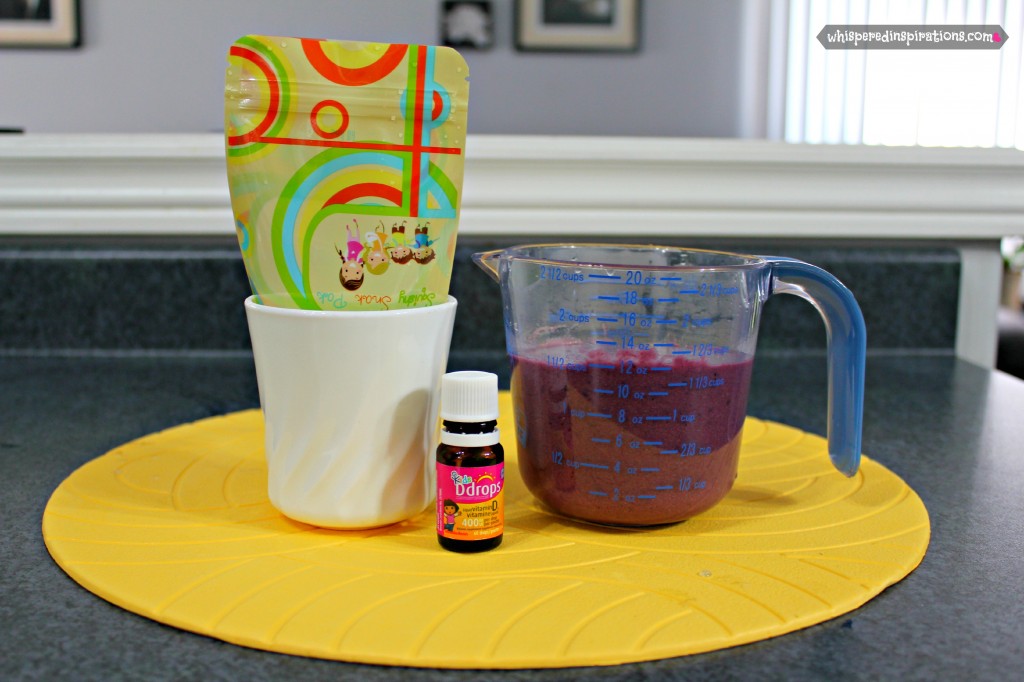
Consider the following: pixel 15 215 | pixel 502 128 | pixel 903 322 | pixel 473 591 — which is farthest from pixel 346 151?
pixel 502 128

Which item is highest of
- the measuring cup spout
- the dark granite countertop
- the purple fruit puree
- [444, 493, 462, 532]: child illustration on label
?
the measuring cup spout

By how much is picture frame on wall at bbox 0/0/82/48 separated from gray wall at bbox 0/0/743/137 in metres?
0.05

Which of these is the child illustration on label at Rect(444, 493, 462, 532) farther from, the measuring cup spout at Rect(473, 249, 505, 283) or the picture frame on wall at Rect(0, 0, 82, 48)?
the picture frame on wall at Rect(0, 0, 82, 48)

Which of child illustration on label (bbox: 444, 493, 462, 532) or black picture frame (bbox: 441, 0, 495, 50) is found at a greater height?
black picture frame (bbox: 441, 0, 495, 50)

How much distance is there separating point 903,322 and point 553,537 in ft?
2.31

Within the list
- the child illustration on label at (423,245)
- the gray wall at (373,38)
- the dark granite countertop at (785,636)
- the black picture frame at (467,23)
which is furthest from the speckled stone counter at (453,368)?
the black picture frame at (467,23)

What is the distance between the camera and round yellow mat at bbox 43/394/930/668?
1.12 feet

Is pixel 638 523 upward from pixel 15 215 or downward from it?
downward

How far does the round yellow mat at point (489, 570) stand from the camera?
1.12ft

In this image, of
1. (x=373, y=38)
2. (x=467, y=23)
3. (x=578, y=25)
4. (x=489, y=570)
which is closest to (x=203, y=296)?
(x=489, y=570)

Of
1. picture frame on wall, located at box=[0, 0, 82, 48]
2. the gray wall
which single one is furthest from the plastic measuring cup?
picture frame on wall, located at box=[0, 0, 82, 48]

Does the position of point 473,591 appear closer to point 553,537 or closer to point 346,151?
point 553,537

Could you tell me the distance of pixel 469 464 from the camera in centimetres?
43

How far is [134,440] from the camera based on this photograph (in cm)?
65
